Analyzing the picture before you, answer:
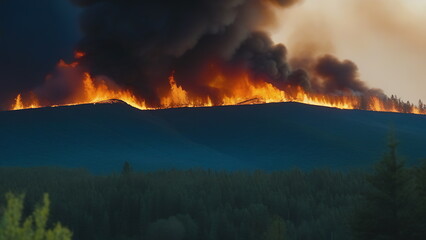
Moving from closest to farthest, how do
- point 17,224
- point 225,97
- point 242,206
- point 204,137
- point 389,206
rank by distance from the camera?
point 17,224, point 389,206, point 242,206, point 204,137, point 225,97

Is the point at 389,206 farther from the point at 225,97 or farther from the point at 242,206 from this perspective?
the point at 225,97

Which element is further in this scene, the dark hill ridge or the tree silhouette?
the dark hill ridge

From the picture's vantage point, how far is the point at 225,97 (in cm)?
6394

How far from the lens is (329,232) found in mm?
15016

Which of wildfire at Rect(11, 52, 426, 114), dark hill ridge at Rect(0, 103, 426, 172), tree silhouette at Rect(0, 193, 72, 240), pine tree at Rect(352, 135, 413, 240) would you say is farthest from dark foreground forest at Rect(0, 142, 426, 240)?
wildfire at Rect(11, 52, 426, 114)

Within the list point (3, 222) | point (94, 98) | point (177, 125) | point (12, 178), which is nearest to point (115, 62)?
point (94, 98)

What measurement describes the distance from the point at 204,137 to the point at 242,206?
28242 millimetres

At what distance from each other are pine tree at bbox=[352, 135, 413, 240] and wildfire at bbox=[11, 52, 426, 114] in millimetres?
43922

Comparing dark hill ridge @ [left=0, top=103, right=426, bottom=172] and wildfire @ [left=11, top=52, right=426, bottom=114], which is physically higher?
wildfire @ [left=11, top=52, right=426, bottom=114]

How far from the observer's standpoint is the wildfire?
57.8 meters

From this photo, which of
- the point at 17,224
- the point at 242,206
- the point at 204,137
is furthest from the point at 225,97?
the point at 17,224

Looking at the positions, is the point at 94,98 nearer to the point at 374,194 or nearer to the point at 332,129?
the point at 332,129

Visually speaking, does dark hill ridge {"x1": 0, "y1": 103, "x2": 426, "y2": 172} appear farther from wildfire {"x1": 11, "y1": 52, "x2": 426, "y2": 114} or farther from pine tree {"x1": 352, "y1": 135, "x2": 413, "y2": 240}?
pine tree {"x1": 352, "y1": 135, "x2": 413, "y2": 240}

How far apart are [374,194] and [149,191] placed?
9.79m
